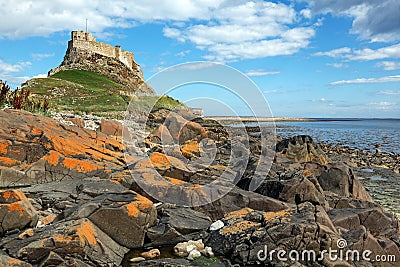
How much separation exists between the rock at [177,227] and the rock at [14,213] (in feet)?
9.56

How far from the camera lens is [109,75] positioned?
92438mm

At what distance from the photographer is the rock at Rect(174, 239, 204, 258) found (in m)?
9.36

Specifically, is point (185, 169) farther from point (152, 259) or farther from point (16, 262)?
point (16, 262)

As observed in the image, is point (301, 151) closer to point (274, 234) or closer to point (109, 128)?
point (109, 128)

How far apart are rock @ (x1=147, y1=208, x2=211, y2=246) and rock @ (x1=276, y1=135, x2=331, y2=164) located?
18051 millimetres

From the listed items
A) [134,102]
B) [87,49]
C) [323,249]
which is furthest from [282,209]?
[87,49]

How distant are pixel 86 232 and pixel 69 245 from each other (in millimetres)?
565

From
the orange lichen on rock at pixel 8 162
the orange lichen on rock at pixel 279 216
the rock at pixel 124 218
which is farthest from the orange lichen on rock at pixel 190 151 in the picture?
the orange lichen on rock at pixel 279 216

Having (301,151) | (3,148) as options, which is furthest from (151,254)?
(301,151)

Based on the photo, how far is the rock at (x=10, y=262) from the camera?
728cm

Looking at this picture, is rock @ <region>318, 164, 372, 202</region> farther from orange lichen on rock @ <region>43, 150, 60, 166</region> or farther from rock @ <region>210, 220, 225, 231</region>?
orange lichen on rock @ <region>43, 150, 60, 166</region>

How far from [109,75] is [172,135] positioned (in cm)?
6783

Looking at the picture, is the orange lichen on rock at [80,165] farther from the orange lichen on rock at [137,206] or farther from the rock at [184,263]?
the rock at [184,263]

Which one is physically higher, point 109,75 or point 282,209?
point 109,75
